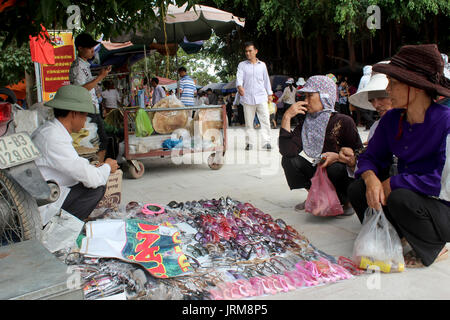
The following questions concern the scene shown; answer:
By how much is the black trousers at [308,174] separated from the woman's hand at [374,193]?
705 millimetres

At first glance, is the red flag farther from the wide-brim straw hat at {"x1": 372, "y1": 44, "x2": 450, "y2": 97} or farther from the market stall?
the wide-brim straw hat at {"x1": 372, "y1": 44, "x2": 450, "y2": 97}

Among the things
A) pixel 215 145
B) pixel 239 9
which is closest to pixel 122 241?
pixel 215 145

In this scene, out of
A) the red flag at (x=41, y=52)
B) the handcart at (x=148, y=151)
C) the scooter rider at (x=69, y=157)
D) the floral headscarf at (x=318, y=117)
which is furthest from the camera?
the red flag at (x=41, y=52)

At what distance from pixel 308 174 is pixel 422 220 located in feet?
4.39

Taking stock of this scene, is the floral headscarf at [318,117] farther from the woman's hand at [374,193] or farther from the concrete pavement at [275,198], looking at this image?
the woman's hand at [374,193]

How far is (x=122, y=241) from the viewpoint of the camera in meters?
2.55

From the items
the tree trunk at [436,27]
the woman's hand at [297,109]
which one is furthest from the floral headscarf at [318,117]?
the tree trunk at [436,27]

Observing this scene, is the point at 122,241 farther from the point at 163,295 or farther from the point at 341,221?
the point at 341,221

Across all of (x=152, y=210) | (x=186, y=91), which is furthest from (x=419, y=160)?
(x=186, y=91)

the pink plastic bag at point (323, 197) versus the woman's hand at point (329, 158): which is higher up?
the woman's hand at point (329, 158)

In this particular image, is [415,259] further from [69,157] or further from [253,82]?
[253,82]

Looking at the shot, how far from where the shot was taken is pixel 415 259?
8.09 ft

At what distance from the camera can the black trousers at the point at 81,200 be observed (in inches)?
110

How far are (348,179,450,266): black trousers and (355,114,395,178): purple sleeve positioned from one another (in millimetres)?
386
